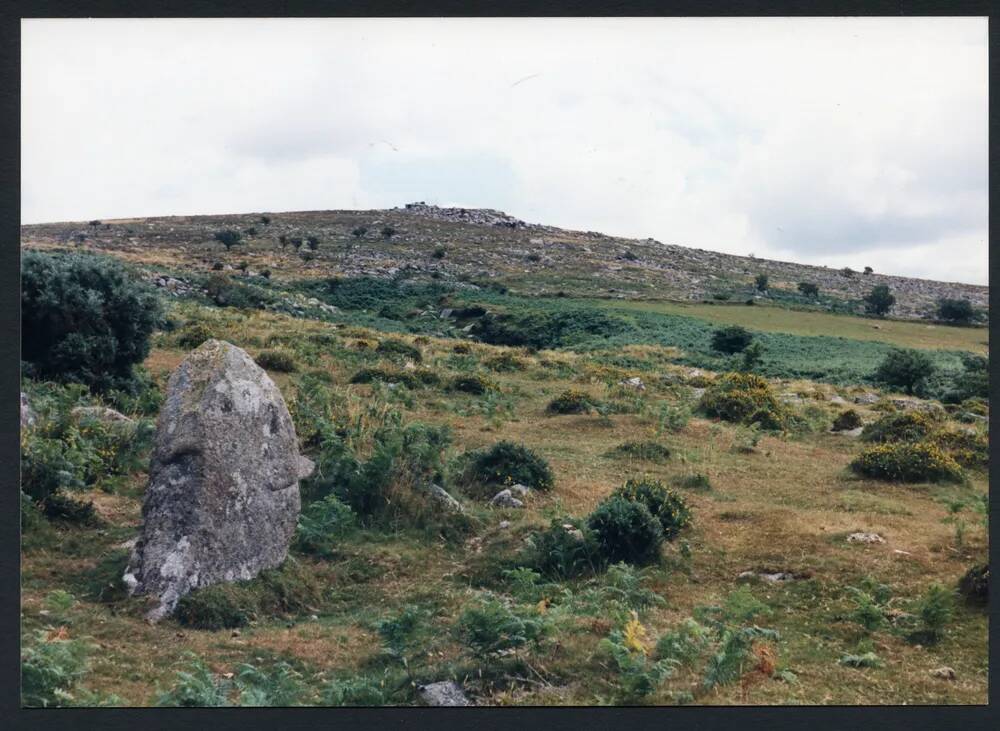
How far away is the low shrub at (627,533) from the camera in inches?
437

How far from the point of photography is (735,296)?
71062 millimetres

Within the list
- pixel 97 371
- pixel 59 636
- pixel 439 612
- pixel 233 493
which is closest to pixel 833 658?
pixel 439 612

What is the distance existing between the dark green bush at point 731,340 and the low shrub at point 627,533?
1271 inches

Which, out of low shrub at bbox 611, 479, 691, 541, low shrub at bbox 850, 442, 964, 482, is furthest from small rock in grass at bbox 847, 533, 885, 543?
low shrub at bbox 850, 442, 964, 482

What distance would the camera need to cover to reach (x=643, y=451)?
55.3 feet

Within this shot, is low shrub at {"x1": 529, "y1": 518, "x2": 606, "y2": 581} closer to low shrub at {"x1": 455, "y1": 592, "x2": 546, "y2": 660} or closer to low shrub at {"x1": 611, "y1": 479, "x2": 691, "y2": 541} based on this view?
low shrub at {"x1": 611, "y1": 479, "x2": 691, "y2": 541}

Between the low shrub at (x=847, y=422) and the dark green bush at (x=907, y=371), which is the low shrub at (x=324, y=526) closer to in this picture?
the low shrub at (x=847, y=422)

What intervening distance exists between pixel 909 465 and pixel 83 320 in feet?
50.0

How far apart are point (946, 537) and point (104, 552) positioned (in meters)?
11.2

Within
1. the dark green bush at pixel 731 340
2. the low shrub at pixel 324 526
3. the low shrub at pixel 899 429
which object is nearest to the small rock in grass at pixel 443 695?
the low shrub at pixel 324 526

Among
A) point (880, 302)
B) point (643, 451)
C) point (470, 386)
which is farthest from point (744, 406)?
point (880, 302)

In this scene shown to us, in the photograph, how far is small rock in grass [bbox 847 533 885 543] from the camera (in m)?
11.8

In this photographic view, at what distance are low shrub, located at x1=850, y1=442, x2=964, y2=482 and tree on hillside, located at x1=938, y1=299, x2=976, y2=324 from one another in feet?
162

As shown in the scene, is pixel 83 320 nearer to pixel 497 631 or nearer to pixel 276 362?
pixel 276 362
